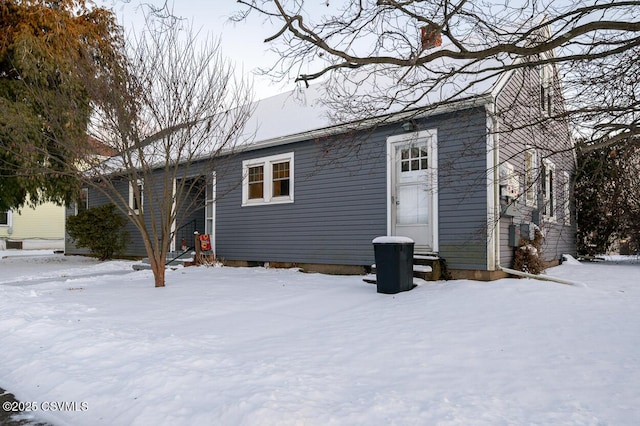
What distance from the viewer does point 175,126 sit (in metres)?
8.45

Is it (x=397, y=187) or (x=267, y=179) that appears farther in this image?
(x=267, y=179)

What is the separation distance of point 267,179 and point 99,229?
306 inches

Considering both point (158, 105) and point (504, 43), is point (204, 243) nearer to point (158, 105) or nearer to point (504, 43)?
point (158, 105)

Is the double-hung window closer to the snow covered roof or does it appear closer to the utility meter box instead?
the snow covered roof

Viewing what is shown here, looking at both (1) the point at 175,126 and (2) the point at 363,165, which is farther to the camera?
(2) the point at 363,165

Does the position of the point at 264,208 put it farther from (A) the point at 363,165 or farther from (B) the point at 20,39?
(B) the point at 20,39

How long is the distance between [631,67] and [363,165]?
231 inches

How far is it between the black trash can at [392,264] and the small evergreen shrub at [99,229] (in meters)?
12.0

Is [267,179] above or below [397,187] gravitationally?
above

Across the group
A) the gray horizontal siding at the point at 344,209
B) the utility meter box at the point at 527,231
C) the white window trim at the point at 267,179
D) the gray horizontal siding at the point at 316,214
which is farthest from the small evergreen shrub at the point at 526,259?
the white window trim at the point at 267,179

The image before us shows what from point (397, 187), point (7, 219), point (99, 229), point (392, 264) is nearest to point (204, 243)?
point (99, 229)

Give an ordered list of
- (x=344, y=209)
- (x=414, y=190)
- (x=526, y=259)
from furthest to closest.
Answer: (x=344, y=209) < (x=414, y=190) < (x=526, y=259)

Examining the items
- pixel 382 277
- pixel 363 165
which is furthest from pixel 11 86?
pixel 382 277

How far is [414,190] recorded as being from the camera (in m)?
9.38
